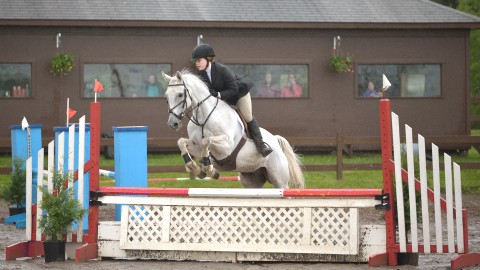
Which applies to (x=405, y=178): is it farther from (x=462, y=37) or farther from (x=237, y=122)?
(x=462, y=37)

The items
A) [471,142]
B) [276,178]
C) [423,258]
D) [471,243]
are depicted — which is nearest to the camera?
[423,258]

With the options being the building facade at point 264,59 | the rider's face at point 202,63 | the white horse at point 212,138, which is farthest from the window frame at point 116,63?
the rider's face at point 202,63

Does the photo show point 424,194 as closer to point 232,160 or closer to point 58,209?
point 232,160

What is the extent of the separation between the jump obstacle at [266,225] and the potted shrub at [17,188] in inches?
137

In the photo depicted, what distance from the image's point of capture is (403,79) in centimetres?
2270

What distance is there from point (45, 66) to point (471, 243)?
42.4 feet

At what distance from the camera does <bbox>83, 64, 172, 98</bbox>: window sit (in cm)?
2147

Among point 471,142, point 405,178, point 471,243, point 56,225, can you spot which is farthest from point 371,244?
point 471,142

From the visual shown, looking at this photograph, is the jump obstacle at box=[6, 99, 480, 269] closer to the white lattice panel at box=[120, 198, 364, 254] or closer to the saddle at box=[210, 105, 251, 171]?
the white lattice panel at box=[120, 198, 364, 254]

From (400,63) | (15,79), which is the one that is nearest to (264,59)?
(400,63)

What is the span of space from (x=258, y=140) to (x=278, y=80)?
11.5 m

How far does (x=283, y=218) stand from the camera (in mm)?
8852

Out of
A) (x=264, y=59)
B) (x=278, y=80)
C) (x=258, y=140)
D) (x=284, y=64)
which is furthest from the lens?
(x=278, y=80)

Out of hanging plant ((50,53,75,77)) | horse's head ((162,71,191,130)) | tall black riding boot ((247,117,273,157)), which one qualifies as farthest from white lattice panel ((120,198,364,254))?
hanging plant ((50,53,75,77))
